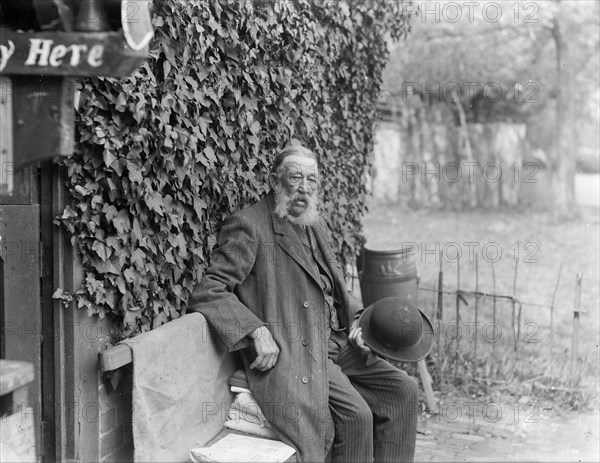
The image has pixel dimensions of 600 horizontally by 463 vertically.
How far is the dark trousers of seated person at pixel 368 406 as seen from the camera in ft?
12.6

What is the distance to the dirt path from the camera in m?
5.07

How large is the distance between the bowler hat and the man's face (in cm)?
75

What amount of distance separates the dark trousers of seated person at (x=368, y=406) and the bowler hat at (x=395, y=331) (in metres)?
0.11

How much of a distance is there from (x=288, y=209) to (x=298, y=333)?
676 mm

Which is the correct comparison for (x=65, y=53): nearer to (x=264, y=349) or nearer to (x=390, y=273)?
(x=264, y=349)

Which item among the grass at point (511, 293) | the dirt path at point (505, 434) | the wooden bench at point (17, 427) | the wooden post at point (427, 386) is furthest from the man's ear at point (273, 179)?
the wooden post at point (427, 386)

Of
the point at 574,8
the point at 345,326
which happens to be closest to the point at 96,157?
the point at 345,326

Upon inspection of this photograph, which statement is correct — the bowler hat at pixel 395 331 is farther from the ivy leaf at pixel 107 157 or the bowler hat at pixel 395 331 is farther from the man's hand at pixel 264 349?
the ivy leaf at pixel 107 157

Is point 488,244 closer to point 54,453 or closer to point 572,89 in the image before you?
point 572,89

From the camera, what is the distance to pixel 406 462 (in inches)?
162

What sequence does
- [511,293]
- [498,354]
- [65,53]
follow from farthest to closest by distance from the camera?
1. [511,293]
2. [498,354]
3. [65,53]

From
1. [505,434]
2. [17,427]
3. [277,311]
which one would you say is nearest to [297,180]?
[277,311]

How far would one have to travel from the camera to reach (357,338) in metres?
4.18

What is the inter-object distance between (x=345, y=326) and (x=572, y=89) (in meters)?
14.9
